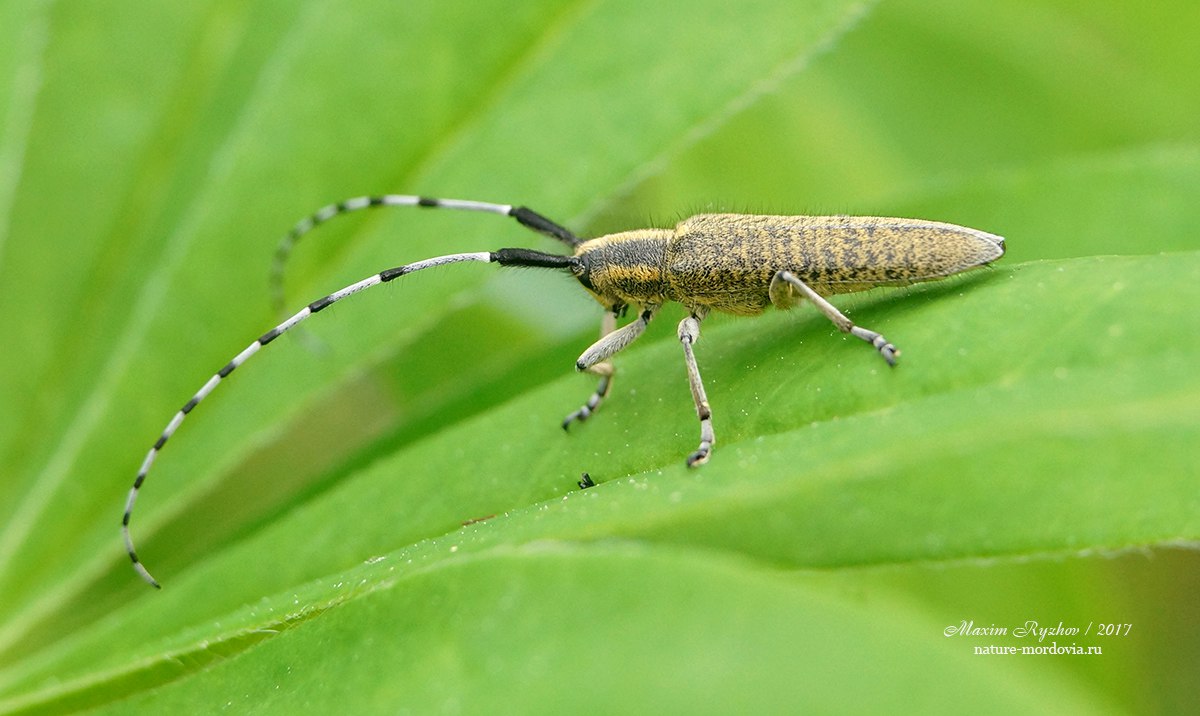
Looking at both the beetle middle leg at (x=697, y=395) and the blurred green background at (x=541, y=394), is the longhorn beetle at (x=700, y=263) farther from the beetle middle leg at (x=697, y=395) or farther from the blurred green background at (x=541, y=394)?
the blurred green background at (x=541, y=394)

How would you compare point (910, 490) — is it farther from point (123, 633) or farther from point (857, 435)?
point (123, 633)

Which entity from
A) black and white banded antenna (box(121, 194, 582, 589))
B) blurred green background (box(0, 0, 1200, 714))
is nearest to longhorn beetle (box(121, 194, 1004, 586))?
black and white banded antenna (box(121, 194, 582, 589))

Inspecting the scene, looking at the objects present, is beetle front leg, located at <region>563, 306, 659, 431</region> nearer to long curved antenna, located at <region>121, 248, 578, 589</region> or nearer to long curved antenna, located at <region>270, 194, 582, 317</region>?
long curved antenna, located at <region>121, 248, 578, 589</region>

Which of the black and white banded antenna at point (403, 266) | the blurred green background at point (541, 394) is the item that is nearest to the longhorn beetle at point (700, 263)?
the black and white banded antenna at point (403, 266)

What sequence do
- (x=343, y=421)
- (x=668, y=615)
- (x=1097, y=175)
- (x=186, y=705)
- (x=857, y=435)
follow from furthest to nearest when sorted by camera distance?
(x=343, y=421) < (x=1097, y=175) < (x=186, y=705) < (x=857, y=435) < (x=668, y=615)

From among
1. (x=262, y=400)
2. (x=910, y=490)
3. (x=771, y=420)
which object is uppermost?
(x=262, y=400)

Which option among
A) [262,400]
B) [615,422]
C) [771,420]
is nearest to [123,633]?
[262,400]

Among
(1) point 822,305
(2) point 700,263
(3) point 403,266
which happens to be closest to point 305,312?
(3) point 403,266
